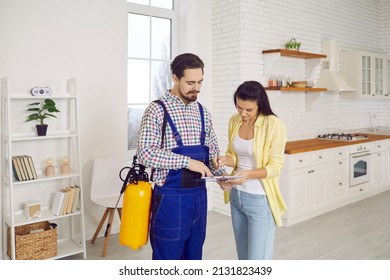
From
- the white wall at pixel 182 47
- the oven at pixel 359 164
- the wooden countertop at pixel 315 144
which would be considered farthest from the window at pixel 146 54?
the oven at pixel 359 164

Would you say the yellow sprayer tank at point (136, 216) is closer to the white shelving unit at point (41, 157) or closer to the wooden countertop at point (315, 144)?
the white shelving unit at point (41, 157)

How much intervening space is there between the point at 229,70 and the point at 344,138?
77.7 inches

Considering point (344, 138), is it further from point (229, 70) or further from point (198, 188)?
point (198, 188)

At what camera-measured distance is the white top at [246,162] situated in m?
2.01

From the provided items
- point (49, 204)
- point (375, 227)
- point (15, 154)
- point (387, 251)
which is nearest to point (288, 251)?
point (387, 251)

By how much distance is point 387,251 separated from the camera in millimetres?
3496

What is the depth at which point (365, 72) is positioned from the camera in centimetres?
607

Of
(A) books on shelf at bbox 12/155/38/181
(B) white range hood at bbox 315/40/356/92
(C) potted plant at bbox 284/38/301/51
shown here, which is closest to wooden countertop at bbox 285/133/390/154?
(B) white range hood at bbox 315/40/356/92

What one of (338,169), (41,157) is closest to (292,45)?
(338,169)

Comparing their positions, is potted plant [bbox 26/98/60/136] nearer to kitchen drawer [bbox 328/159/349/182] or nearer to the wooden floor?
the wooden floor

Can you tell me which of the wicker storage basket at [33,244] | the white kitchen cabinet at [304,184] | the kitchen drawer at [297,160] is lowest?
the wicker storage basket at [33,244]

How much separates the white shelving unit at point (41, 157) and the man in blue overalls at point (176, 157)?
1633 millimetres

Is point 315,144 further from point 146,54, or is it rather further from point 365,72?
point 146,54

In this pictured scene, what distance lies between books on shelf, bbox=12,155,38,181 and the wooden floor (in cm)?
85
